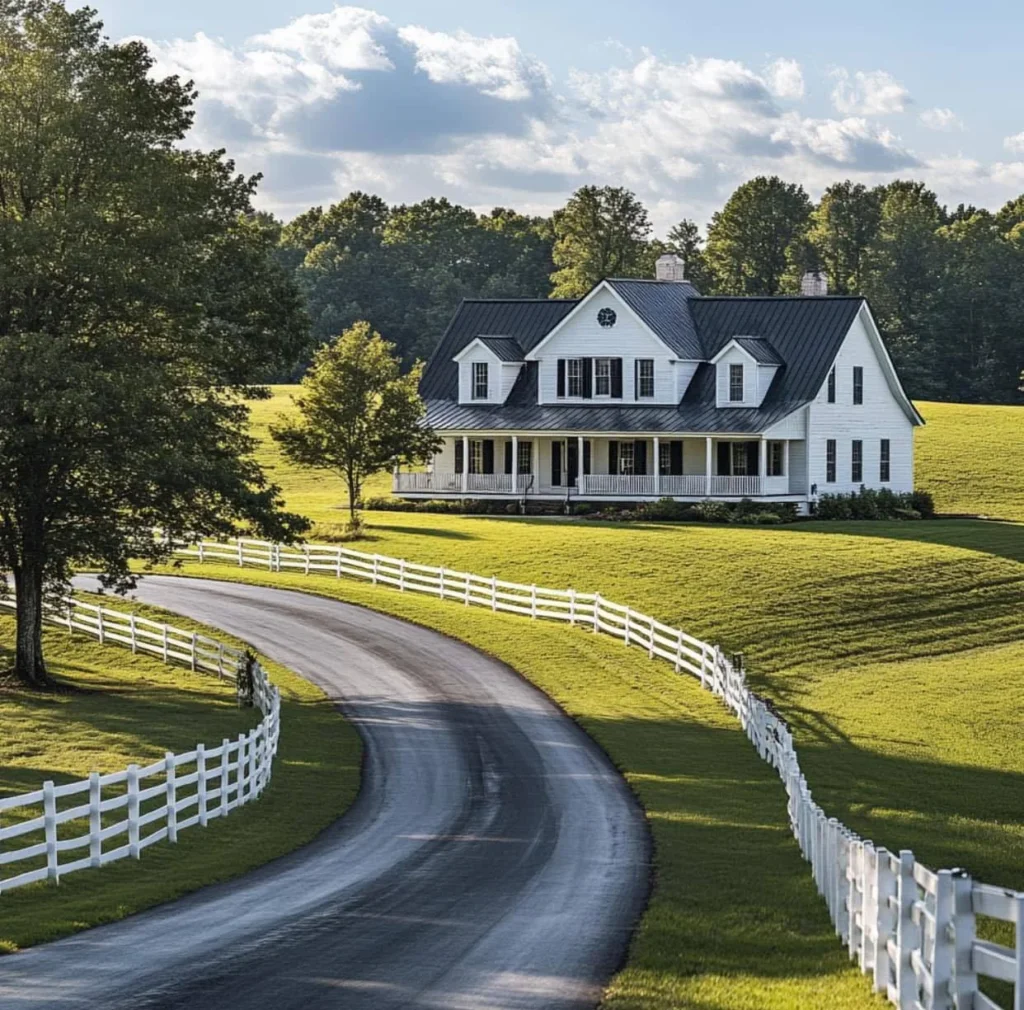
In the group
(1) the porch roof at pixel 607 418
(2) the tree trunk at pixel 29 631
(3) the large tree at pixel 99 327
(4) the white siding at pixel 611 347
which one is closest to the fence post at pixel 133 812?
(3) the large tree at pixel 99 327

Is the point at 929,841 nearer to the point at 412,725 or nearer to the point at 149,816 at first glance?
the point at 149,816

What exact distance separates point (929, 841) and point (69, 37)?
25401 mm

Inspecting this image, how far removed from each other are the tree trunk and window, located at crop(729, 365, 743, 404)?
3464cm

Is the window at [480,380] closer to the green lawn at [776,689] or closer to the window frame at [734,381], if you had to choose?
the green lawn at [776,689]

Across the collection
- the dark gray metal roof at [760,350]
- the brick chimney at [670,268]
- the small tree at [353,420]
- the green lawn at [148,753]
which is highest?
the brick chimney at [670,268]

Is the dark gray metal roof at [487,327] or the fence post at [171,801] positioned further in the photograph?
the dark gray metal roof at [487,327]

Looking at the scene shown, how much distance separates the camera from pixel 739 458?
6731cm

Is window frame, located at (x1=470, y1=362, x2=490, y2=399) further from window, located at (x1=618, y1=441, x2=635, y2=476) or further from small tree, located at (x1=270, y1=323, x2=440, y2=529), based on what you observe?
small tree, located at (x1=270, y1=323, x2=440, y2=529)

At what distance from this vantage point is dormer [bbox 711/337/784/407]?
6644 centimetres

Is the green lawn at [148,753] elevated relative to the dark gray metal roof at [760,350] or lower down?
lower down

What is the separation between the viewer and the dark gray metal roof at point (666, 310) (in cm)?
6806

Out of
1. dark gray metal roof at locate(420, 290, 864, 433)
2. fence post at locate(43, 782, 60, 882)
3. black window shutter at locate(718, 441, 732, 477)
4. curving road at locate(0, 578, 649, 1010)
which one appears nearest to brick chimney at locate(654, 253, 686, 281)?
dark gray metal roof at locate(420, 290, 864, 433)

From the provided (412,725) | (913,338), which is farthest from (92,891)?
(913,338)

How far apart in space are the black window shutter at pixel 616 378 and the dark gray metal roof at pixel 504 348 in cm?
453
